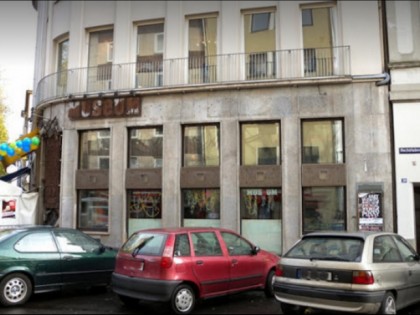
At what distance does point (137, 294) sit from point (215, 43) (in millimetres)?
10688

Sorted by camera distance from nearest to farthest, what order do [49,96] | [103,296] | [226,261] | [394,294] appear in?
[394,294], [226,261], [103,296], [49,96]

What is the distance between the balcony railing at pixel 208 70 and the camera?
615 inches

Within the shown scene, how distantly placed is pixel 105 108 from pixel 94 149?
168 centimetres

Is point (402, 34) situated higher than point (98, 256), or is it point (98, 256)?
point (402, 34)

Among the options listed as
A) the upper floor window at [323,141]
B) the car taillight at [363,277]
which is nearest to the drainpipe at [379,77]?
the upper floor window at [323,141]

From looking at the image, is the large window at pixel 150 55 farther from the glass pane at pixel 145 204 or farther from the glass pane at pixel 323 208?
the glass pane at pixel 323 208

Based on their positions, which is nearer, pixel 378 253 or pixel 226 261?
pixel 378 253

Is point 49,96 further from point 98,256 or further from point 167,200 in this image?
point 98,256

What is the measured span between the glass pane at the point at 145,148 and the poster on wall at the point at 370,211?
22.5 ft

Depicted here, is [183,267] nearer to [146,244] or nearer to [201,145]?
[146,244]

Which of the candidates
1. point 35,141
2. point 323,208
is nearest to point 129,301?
point 323,208

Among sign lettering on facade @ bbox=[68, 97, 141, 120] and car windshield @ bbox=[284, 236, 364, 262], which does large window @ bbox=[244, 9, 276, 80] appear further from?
car windshield @ bbox=[284, 236, 364, 262]

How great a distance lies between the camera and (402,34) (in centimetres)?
1487

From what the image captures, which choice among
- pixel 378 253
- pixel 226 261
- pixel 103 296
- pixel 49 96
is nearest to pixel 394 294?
pixel 378 253
